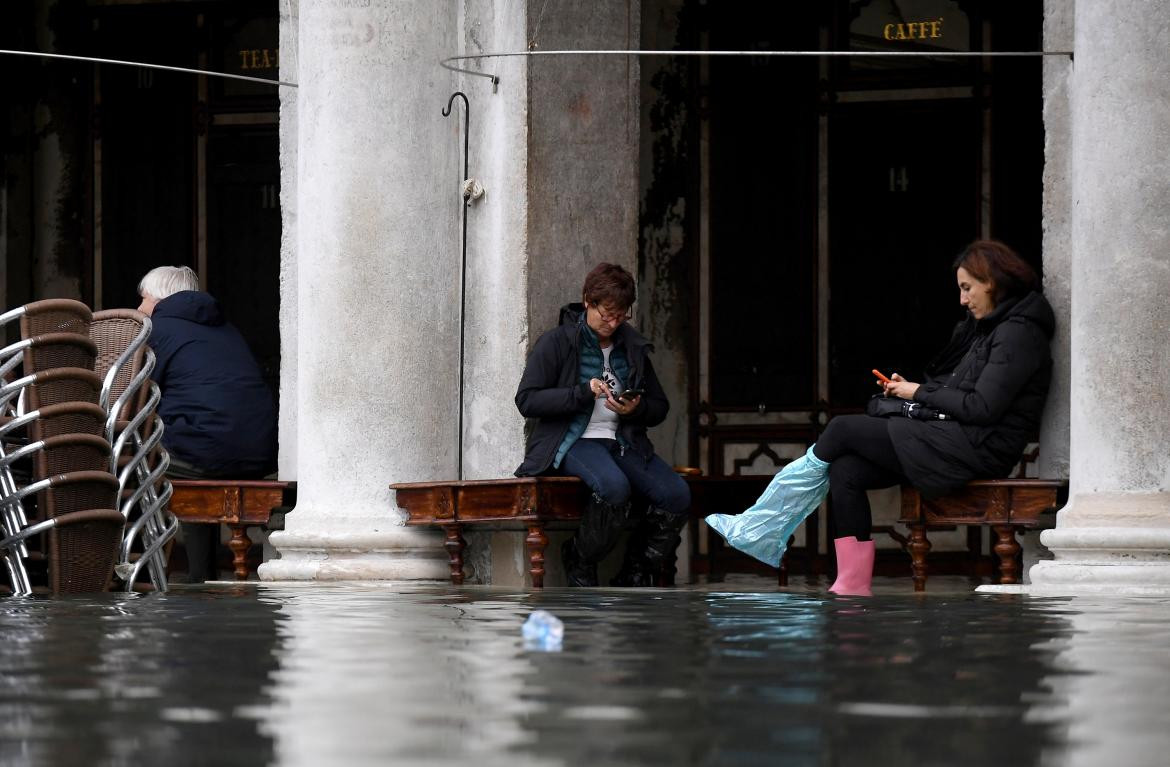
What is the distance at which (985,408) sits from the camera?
832 centimetres

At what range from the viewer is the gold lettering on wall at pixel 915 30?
39.7 feet

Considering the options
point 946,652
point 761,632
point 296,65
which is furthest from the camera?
point 296,65

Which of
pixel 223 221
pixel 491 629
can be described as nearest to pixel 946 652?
pixel 491 629

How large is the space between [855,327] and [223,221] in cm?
369

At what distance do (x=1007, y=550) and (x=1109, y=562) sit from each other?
1.89ft

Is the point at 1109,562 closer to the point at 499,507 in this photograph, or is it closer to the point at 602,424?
→ the point at 602,424

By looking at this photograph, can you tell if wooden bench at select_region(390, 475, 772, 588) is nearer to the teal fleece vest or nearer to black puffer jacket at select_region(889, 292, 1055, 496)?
the teal fleece vest

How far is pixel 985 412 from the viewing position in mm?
8320

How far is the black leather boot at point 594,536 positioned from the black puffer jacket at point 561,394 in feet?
0.91

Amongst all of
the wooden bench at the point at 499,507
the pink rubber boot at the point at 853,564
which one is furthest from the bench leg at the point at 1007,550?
the wooden bench at the point at 499,507

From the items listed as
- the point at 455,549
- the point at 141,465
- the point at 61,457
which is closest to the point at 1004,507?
the point at 455,549

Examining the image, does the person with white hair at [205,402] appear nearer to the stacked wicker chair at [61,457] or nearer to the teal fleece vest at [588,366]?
the teal fleece vest at [588,366]

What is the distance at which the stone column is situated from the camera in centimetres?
962

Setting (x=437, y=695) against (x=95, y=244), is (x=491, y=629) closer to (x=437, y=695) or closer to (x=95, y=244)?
(x=437, y=695)
